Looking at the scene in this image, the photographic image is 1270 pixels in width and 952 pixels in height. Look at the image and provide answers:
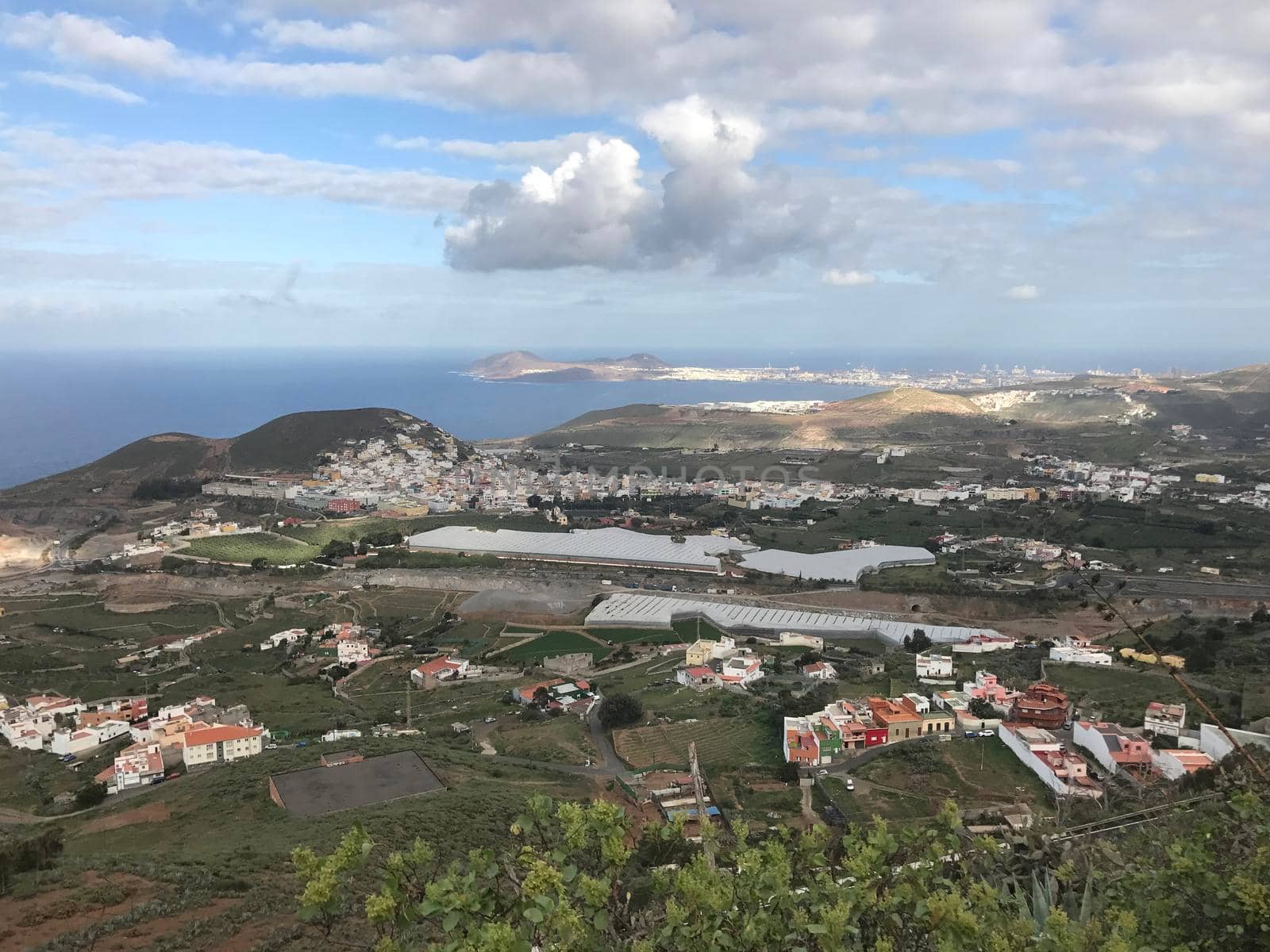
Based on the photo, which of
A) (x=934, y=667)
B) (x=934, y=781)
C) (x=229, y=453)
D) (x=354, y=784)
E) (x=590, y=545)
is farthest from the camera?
(x=229, y=453)

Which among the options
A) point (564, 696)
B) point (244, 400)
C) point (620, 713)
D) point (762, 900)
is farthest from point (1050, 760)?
point (244, 400)

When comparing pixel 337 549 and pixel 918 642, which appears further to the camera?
pixel 337 549

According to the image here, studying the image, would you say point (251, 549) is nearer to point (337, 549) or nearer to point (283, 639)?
point (337, 549)

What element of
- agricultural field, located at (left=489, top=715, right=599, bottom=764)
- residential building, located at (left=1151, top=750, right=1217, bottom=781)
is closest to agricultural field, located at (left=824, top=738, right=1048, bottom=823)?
residential building, located at (left=1151, top=750, right=1217, bottom=781)

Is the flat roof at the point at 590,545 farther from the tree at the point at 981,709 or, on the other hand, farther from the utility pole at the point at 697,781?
the utility pole at the point at 697,781

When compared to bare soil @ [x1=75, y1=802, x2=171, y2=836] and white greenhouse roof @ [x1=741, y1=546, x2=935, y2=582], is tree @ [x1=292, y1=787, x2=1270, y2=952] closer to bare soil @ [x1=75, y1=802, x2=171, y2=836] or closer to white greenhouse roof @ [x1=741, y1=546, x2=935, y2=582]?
bare soil @ [x1=75, y1=802, x2=171, y2=836]

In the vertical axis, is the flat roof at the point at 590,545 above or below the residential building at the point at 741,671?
below

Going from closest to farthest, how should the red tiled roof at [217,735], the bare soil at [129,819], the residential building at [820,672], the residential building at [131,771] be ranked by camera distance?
the bare soil at [129,819], the residential building at [131,771], the red tiled roof at [217,735], the residential building at [820,672]

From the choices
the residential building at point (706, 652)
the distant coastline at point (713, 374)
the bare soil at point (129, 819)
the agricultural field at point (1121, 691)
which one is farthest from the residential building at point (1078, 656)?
the distant coastline at point (713, 374)
